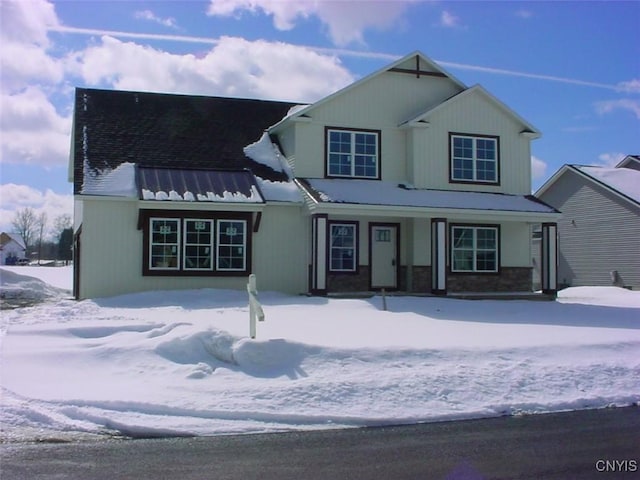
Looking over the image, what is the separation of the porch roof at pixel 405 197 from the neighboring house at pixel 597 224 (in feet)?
25.7

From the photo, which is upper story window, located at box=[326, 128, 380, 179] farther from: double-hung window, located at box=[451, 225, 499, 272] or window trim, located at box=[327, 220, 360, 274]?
double-hung window, located at box=[451, 225, 499, 272]

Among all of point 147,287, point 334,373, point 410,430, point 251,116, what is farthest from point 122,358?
point 251,116

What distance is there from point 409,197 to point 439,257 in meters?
1.92

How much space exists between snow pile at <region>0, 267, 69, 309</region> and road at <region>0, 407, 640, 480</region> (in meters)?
11.3

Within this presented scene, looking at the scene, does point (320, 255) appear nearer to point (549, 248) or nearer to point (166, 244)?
point (166, 244)

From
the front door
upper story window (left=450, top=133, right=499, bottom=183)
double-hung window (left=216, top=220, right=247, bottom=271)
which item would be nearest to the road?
double-hung window (left=216, top=220, right=247, bottom=271)

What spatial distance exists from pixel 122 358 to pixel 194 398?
1886mm

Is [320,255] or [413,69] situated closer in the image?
[320,255]

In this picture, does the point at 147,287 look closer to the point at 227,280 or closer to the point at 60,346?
the point at 227,280

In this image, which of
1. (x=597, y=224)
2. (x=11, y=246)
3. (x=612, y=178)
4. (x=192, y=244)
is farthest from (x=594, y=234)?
(x=11, y=246)

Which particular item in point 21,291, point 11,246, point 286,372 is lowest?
point 286,372

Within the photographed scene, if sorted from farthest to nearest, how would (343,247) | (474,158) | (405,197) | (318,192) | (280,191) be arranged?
(474,158), (343,247), (405,197), (280,191), (318,192)

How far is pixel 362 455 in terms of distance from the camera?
6867 millimetres

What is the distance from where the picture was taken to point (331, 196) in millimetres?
18953
